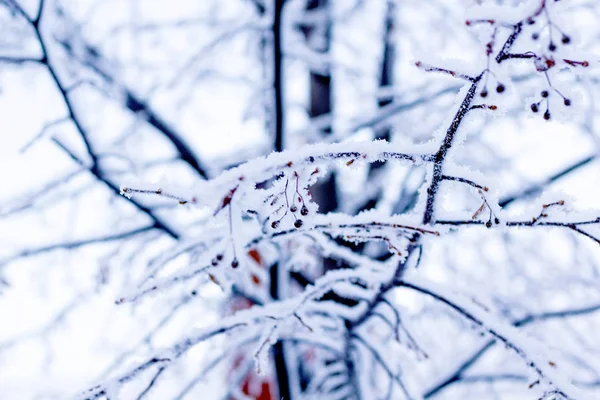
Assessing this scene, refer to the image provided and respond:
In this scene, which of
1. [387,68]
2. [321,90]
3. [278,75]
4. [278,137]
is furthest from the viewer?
[321,90]

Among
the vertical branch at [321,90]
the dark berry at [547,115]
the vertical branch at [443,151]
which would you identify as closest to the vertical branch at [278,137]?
the vertical branch at [443,151]

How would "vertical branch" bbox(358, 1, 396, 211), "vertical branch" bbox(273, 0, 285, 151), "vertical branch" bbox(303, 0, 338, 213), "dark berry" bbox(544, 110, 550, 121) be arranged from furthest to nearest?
"vertical branch" bbox(303, 0, 338, 213)
"vertical branch" bbox(358, 1, 396, 211)
"vertical branch" bbox(273, 0, 285, 151)
"dark berry" bbox(544, 110, 550, 121)

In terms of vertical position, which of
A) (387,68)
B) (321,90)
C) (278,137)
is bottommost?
(278,137)

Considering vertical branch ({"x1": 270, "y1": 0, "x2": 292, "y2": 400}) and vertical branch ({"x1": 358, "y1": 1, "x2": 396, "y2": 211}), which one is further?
vertical branch ({"x1": 358, "y1": 1, "x2": 396, "y2": 211})

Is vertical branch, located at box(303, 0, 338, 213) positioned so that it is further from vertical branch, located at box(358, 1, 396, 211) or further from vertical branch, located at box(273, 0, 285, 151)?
vertical branch, located at box(273, 0, 285, 151)

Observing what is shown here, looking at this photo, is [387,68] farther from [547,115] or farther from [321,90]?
[547,115]

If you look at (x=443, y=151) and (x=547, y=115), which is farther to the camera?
(x=443, y=151)

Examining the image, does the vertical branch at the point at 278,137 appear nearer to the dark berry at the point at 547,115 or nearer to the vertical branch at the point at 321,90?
the dark berry at the point at 547,115

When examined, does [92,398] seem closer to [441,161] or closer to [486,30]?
[441,161]

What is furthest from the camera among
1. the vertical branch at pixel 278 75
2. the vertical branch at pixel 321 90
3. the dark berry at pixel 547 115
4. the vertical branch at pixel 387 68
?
the vertical branch at pixel 321 90

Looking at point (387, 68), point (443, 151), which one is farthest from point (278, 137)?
point (387, 68)

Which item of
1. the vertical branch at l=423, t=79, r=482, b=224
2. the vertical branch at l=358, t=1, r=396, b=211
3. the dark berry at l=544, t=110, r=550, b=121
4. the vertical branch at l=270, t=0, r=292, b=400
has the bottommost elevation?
the dark berry at l=544, t=110, r=550, b=121

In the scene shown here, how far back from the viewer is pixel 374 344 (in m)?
1.61

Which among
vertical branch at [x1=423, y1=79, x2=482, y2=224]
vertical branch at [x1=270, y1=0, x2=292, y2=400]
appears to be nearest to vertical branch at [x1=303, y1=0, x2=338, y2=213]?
vertical branch at [x1=270, y1=0, x2=292, y2=400]
